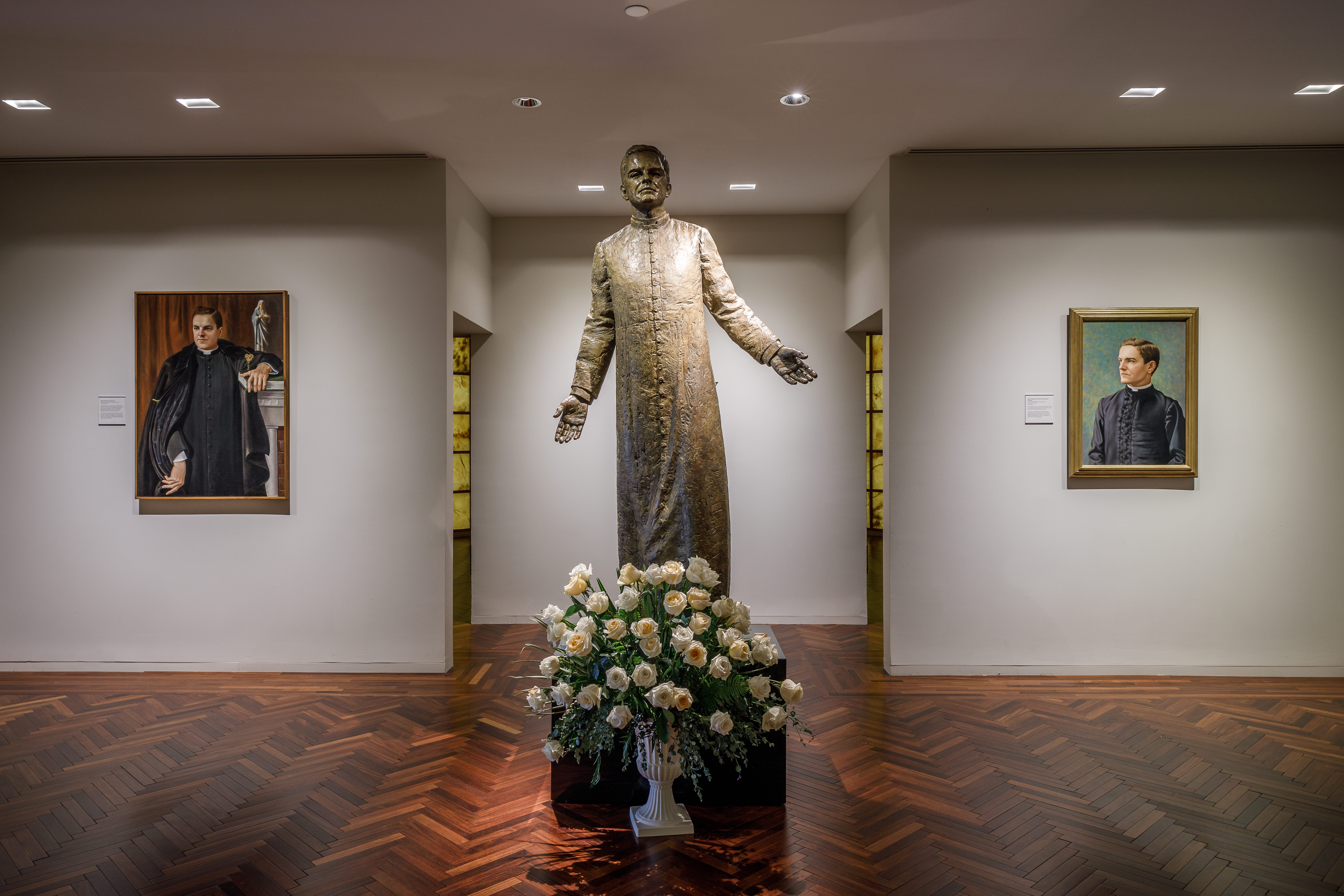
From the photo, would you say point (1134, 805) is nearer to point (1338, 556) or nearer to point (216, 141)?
point (1338, 556)

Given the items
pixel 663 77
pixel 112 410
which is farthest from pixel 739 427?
pixel 112 410

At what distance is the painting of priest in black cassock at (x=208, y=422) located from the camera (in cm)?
454

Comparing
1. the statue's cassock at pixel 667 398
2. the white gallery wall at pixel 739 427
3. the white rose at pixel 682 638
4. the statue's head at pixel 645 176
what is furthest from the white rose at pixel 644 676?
the white gallery wall at pixel 739 427

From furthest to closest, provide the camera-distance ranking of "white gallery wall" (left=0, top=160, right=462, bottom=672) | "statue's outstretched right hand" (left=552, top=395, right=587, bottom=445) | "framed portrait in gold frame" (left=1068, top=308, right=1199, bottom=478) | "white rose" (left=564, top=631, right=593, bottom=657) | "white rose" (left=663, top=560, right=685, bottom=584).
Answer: "white gallery wall" (left=0, top=160, right=462, bottom=672)
"framed portrait in gold frame" (left=1068, top=308, right=1199, bottom=478)
"statue's outstretched right hand" (left=552, top=395, right=587, bottom=445)
"white rose" (left=663, top=560, right=685, bottom=584)
"white rose" (left=564, top=631, right=593, bottom=657)

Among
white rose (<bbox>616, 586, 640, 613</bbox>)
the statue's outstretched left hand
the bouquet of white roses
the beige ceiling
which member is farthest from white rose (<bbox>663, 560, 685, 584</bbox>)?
the beige ceiling

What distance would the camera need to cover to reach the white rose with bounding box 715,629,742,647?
2529 mm

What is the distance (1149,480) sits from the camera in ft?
14.8

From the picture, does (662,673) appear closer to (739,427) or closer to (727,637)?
(727,637)

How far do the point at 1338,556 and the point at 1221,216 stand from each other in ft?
6.74

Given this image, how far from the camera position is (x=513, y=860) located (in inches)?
99.0

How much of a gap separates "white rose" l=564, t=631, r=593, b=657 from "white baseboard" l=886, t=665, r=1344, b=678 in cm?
267

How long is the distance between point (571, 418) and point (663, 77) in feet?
5.41

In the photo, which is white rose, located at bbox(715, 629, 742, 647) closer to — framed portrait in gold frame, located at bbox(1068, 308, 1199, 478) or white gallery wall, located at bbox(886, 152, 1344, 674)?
white gallery wall, located at bbox(886, 152, 1344, 674)

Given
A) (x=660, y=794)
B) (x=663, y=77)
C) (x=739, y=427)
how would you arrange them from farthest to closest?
(x=739, y=427) < (x=663, y=77) < (x=660, y=794)
